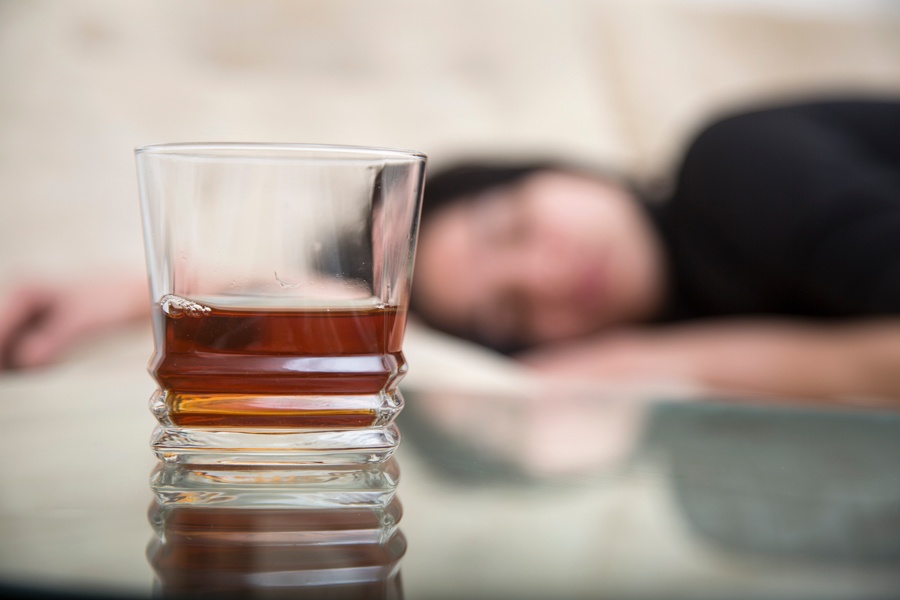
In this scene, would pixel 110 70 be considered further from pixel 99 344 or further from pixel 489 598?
pixel 489 598

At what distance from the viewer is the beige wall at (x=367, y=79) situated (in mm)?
1227

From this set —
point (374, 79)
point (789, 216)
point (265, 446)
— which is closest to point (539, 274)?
point (789, 216)

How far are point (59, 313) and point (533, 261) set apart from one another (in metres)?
0.61

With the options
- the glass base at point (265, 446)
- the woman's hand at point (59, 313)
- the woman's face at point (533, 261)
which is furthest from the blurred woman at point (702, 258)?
the glass base at point (265, 446)

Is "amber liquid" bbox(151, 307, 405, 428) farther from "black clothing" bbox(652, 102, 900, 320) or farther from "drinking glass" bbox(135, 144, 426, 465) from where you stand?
"black clothing" bbox(652, 102, 900, 320)

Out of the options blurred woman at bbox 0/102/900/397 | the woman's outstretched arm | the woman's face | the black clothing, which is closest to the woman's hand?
blurred woman at bbox 0/102/900/397

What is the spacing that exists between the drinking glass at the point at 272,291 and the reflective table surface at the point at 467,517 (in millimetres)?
15

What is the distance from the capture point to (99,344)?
34.6 inches

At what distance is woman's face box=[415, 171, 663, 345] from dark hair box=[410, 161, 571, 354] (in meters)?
0.01

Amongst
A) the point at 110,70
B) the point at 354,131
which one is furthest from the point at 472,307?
the point at 110,70

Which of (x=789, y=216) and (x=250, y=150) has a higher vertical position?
(x=250, y=150)

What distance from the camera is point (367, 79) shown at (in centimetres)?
147

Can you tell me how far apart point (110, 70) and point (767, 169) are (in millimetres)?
976

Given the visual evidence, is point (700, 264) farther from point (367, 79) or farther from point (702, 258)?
point (367, 79)
